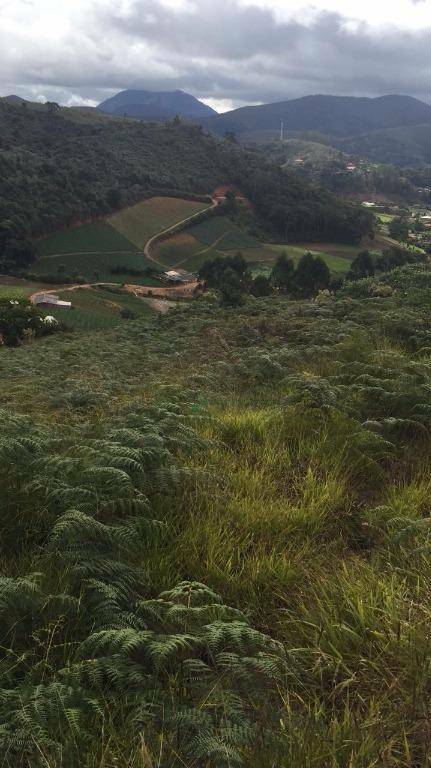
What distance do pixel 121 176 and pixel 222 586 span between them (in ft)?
382

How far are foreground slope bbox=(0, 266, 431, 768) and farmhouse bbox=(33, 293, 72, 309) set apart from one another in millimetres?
57839

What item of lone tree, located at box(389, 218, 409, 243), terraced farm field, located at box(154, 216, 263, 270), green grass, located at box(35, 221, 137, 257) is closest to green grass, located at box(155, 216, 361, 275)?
terraced farm field, located at box(154, 216, 263, 270)

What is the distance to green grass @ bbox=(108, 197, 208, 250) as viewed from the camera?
9475 centimetres

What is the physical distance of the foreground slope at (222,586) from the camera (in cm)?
203

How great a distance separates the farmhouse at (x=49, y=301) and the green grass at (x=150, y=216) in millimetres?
32085

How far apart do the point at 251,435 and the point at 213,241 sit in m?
97.2

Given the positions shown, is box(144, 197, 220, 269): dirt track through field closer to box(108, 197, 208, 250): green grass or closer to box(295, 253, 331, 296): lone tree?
box(108, 197, 208, 250): green grass

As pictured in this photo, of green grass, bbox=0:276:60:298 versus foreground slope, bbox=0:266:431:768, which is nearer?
foreground slope, bbox=0:266:431:768

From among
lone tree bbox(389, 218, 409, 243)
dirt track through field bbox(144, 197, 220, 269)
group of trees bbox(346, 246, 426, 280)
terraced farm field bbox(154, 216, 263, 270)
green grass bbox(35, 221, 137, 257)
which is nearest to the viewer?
group of trees bbox(346, 246, 426, 280)

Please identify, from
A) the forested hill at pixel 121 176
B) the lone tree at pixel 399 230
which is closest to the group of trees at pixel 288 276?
the forested hill at pixel 121 176

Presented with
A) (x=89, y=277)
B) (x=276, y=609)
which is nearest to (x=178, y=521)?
(x=276, y=609)

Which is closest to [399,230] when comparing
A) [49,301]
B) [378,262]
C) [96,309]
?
[378,262]

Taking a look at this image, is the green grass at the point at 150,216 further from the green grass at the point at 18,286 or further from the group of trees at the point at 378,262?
the group of trees at the point at 378,262

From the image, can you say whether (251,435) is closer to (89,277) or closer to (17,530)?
(17,530)
